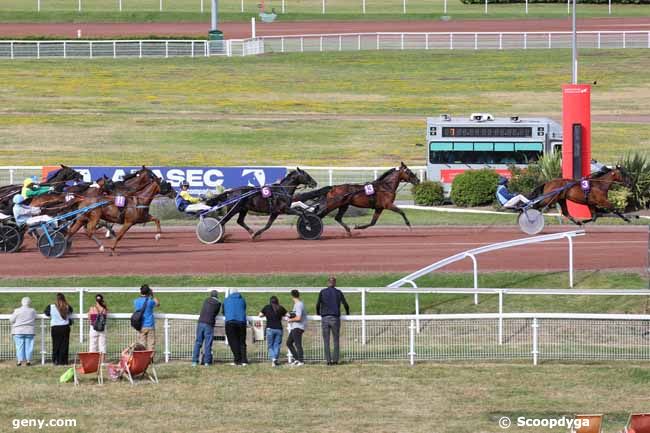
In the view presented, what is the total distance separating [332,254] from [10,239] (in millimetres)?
6376

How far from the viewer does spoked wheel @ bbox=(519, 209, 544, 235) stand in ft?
90.6

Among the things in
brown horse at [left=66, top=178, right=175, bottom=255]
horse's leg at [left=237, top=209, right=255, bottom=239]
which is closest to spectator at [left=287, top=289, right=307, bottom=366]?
brown horse at [left=66, top=178, right=175, bottom=255]

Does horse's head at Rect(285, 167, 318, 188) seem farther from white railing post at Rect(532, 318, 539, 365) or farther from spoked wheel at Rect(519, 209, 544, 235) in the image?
white railing post at Rect(532, 318, 539, 365)

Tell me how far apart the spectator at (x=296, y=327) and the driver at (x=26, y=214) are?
9141 millimetres

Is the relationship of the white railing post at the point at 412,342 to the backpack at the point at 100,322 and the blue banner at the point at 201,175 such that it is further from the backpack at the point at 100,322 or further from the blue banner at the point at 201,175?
the blue banner at the point at 201,175

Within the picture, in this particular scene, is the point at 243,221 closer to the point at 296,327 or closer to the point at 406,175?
the point at 406,175

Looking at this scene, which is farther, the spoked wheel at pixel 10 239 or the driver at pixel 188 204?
the driver at pixel 188 204

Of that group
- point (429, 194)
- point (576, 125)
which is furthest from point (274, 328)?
point (429, 194)

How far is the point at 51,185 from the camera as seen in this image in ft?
89.7

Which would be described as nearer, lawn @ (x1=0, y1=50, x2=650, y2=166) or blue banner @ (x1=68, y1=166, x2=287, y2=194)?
blue banner @ (x1=68, y1=166, x2=287, y2=194)

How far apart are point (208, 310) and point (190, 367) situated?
2.57ft

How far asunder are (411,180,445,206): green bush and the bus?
0.58 metres

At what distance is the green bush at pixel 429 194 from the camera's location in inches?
1371

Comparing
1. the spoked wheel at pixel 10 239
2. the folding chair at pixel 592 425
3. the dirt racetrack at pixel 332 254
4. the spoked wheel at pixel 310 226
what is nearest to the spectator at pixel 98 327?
Result: the dirt racetrack at pixel 332 254
